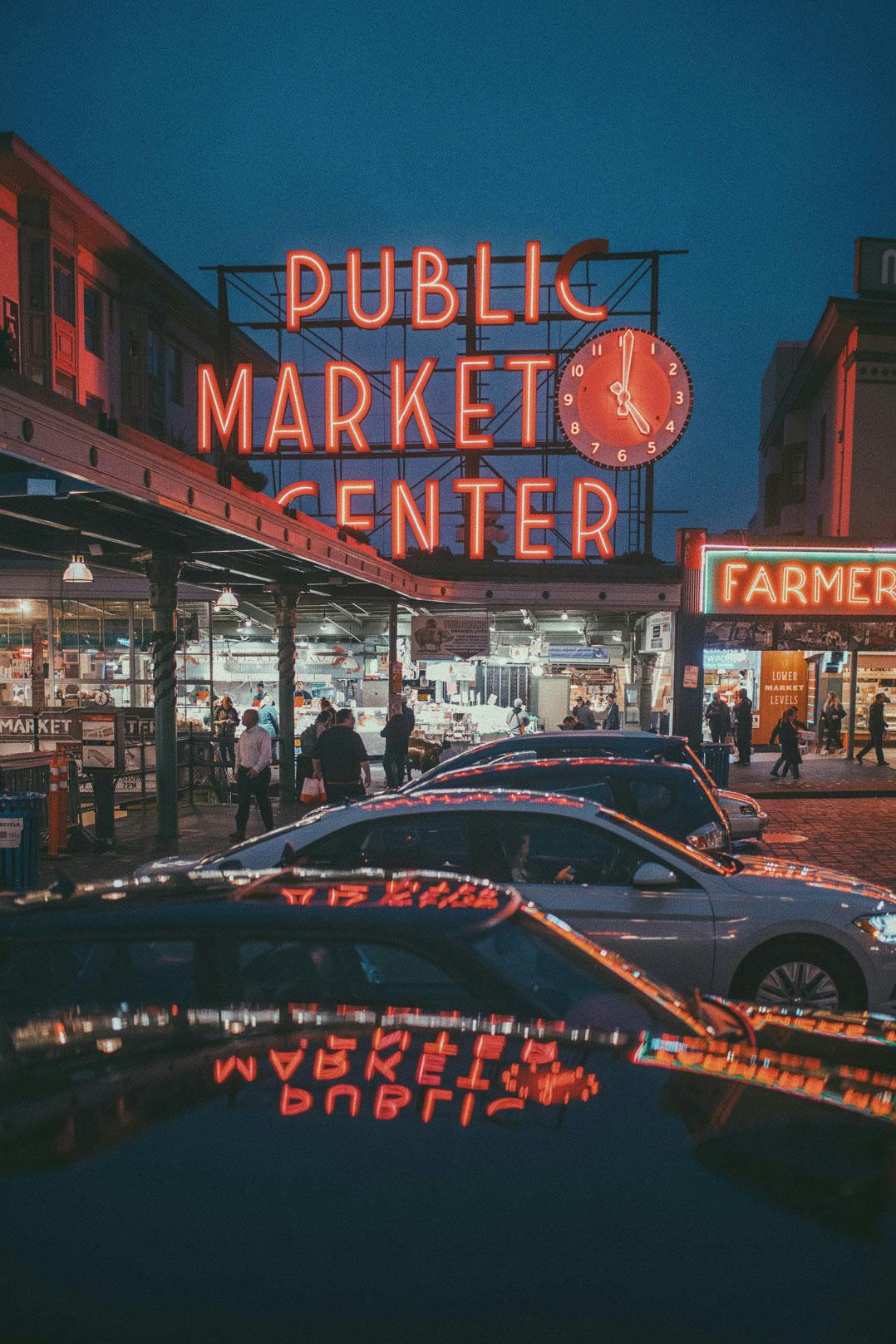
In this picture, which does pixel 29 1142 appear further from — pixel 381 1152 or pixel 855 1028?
pixel 855 1028

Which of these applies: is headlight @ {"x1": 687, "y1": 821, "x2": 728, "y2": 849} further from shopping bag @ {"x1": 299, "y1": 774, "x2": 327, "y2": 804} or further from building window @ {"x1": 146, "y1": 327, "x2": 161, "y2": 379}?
building window @ {"x1": 146, "y1": 327, "x2": 161, "y2": 379}

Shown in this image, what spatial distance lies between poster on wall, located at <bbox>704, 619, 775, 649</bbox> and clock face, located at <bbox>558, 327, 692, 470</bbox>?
961 cm

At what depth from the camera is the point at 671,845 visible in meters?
5.91

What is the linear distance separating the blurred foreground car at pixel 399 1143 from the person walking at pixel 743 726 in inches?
828

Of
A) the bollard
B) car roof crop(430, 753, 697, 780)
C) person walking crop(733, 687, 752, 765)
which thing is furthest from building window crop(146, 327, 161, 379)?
car roof crop(430, 753, 697, 780)

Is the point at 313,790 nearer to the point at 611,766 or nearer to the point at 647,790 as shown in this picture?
the point at 647,790

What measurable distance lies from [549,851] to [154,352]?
2309cm

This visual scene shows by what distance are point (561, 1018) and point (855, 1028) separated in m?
1.42

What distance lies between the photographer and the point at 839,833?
1438 cm

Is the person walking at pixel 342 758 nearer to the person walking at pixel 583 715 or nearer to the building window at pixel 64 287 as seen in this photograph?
the person walking at pixel 583 715

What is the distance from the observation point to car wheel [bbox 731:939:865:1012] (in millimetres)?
5625

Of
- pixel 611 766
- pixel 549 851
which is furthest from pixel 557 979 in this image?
pixel 611 766

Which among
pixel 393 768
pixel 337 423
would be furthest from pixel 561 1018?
pixel 337 423

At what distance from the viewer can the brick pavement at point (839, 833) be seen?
11.8 metres
